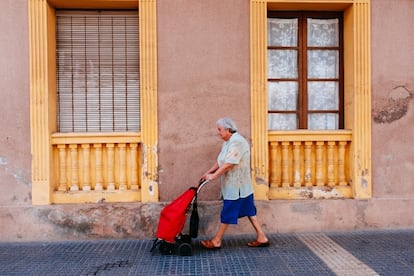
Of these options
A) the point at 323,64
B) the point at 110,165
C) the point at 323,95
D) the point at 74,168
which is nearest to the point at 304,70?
the point at 323,64

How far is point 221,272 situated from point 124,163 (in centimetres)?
263

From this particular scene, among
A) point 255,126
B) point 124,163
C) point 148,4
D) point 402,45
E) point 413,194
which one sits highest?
point 148,4

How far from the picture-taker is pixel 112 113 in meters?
7.27

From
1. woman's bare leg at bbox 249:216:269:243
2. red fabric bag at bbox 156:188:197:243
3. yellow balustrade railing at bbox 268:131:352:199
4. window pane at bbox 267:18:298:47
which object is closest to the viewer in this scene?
red fabric bag at bbox 156:188:197:243

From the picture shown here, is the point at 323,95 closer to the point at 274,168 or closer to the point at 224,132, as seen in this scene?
the point at 274,168

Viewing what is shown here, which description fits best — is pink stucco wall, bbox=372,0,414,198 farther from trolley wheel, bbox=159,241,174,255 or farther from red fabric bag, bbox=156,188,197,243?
trolley wheel, bbox=159,241,174,255

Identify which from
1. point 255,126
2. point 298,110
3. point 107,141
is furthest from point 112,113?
point 298,110

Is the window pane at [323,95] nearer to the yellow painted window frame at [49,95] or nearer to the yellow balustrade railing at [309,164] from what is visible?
the yellow balustrade railing at [309,164]

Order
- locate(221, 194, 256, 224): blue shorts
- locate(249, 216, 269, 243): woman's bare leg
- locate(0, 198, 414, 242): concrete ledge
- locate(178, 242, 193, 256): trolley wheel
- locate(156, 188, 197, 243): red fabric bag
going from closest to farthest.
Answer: locate(156, 188, 197, 243): red fabric bag
locate(178, 242, 193, 256): trolley wheel
locate(221, 194, 256, 224): blue shorts
locate(249, 216, 269, 243): woman's bare leg
locate(0, 198, 414, 242): concrete ledge

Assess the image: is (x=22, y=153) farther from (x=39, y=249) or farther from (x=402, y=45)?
(x=402, y=45)

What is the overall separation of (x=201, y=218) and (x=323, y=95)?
2.99 meters

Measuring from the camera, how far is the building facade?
676 centimetres

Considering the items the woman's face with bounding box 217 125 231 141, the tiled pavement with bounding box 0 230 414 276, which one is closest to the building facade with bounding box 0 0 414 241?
the tiled pavement with bounding box 0 230 414 276

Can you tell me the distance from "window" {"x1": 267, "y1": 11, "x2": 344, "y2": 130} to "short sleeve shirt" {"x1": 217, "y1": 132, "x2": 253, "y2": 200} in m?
1.54
